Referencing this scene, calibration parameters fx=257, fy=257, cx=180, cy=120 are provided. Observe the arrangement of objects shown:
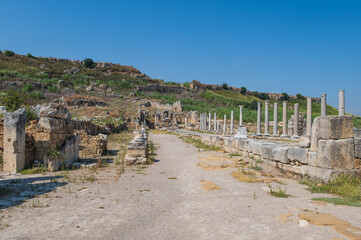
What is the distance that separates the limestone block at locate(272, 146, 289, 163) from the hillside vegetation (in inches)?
1602

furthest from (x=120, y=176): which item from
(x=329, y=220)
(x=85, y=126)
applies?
(x=85, y=126)

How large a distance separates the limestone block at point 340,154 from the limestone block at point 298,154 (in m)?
0.73

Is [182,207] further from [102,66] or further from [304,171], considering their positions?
[102,66]

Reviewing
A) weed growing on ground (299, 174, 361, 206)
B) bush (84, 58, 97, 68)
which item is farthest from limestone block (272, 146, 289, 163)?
bush (84, 58, 97, 68)

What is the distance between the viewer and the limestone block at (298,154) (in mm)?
7555

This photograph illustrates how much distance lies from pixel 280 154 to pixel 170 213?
535 cm

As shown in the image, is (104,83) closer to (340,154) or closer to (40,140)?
(40,140)

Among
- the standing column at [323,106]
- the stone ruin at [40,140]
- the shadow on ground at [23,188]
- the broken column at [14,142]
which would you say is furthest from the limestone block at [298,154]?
the standing column at [323,106]

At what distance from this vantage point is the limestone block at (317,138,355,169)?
6746 millimetres

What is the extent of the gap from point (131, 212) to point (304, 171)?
5.28m

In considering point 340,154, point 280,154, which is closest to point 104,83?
point 280,154

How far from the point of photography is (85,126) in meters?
20.3

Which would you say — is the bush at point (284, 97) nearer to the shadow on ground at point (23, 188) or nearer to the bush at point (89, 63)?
the bush at point (89, 63)

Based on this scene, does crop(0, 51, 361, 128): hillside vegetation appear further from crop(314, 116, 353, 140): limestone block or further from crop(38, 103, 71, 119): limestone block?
crop(314, 116, 353, 140): limestone block
